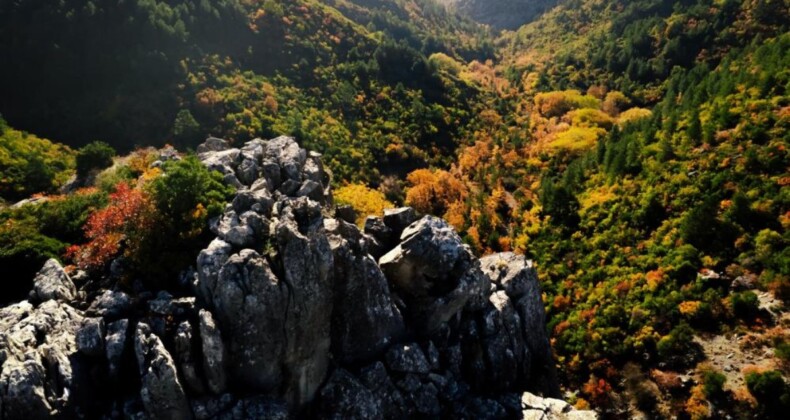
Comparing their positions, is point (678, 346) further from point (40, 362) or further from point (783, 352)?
point (40, 362)

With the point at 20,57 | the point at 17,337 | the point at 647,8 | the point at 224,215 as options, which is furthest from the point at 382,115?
the point at 647,8

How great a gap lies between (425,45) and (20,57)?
139m

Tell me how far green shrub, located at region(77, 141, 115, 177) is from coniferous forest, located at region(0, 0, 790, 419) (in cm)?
28

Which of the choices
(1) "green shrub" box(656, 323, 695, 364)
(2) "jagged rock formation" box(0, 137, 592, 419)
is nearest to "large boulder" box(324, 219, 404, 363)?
(2) "jagged rock formation" box(0, 137, 592, 419)

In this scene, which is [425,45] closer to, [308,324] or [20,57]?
[20,57]

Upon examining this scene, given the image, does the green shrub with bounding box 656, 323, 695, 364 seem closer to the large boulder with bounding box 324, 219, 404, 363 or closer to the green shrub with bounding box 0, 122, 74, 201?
the large boulder with bounding box 324, 219, 404, 363

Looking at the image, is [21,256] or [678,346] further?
[678,346]

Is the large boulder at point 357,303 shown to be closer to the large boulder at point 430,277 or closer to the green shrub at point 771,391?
the large boulder at point 430,277

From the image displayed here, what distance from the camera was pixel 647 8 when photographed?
163625mm

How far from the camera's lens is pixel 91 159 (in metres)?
58.5

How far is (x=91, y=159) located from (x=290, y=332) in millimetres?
46773

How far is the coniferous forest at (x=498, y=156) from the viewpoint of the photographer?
38.5 metres

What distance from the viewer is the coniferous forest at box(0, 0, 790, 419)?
38.5m

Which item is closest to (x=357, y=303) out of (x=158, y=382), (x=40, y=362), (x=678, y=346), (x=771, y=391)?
(x=158, y=382)
